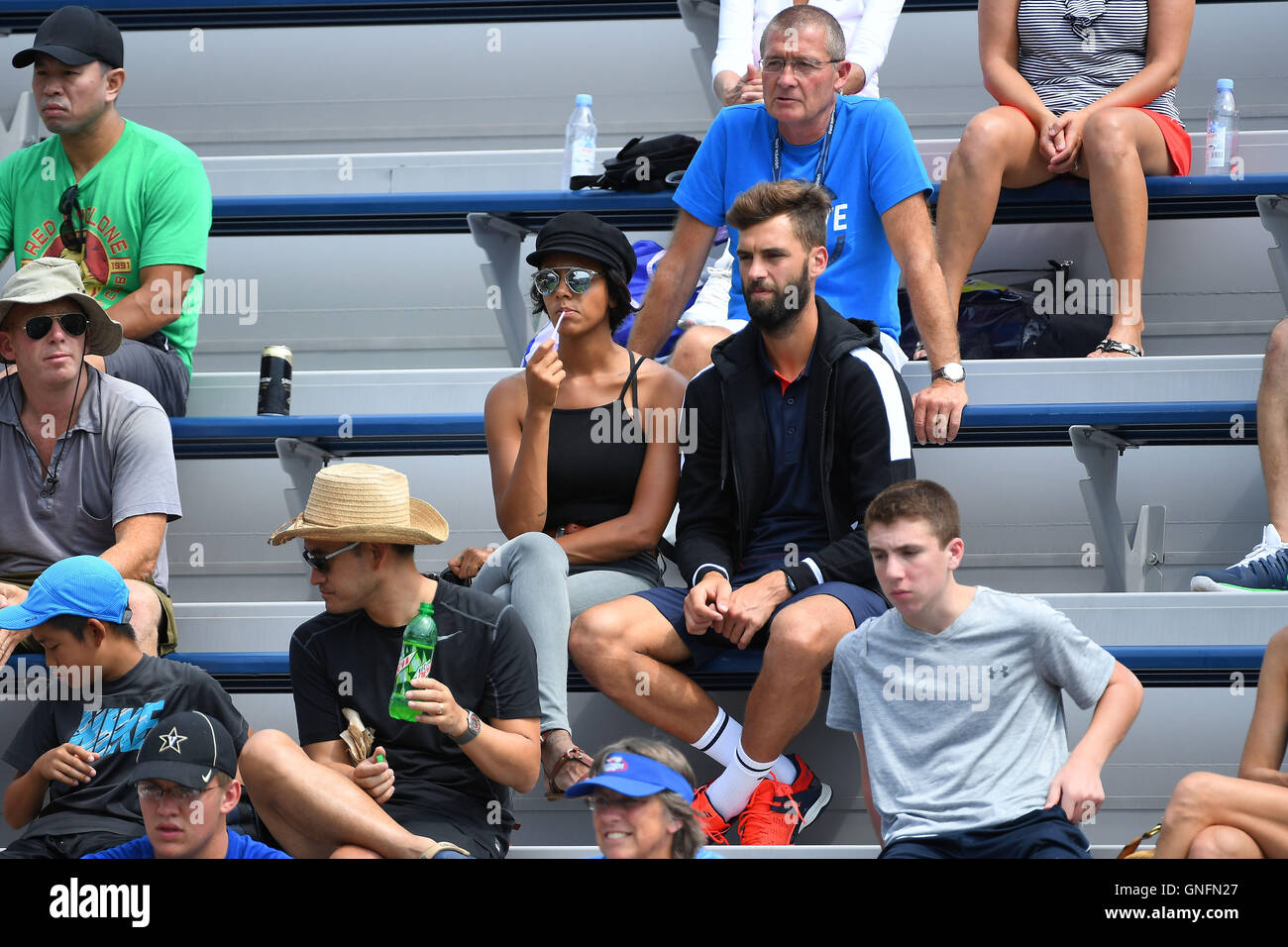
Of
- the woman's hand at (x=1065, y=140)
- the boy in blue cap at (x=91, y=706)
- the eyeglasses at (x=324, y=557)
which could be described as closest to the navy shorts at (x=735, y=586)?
the eyeglasses at (x=324, y=557)

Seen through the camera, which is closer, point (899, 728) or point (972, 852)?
point (972, 852)

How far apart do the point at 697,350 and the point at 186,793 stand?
1.64 metres

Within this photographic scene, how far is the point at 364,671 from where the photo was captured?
2654mm

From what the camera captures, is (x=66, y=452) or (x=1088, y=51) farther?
(x=1088, y=51)

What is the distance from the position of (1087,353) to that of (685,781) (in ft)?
6.63

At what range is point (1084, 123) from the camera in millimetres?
3814

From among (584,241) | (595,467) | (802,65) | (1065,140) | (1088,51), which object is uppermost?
(1088,51)

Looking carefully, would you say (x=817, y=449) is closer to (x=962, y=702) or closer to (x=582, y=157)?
(x=962, y=702)

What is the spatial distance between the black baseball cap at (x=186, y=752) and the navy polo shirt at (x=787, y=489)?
106 centimetres

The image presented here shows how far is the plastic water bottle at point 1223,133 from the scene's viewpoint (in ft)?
13.7

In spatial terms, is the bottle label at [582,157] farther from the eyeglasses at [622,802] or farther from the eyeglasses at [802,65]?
the eyeglasses at [622,802]

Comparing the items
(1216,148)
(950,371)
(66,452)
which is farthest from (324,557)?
(1216,148)
